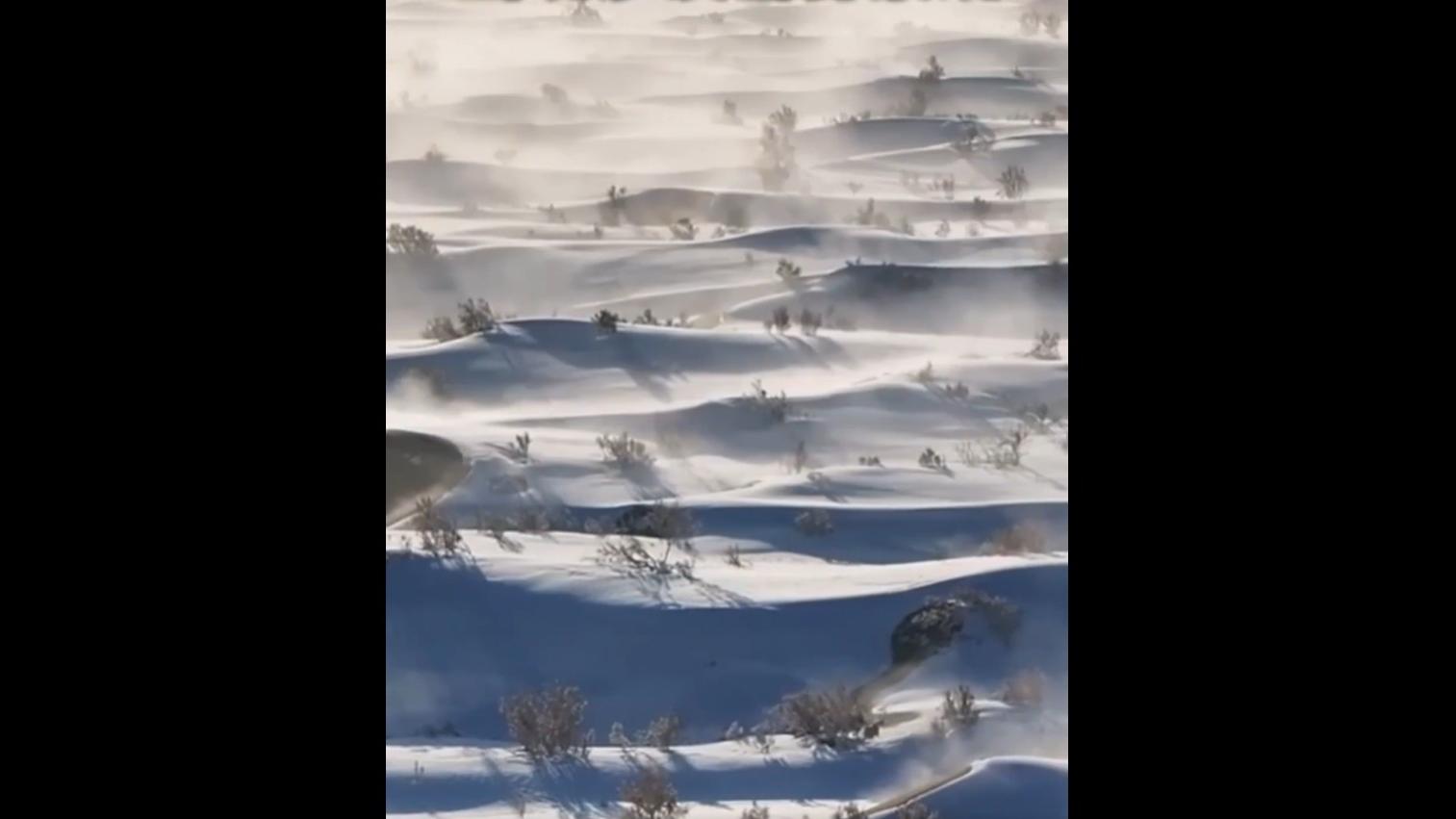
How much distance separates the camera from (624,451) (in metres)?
2.99

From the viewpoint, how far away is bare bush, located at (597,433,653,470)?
9.79 ft

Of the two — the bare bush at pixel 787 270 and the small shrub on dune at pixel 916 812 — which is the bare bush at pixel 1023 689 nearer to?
the small shrub on dune at pixel 916 812

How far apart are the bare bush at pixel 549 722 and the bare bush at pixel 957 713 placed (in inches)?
26.1

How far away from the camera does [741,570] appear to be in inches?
117

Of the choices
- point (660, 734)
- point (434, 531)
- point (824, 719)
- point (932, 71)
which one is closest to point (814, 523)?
point (824, 719)
